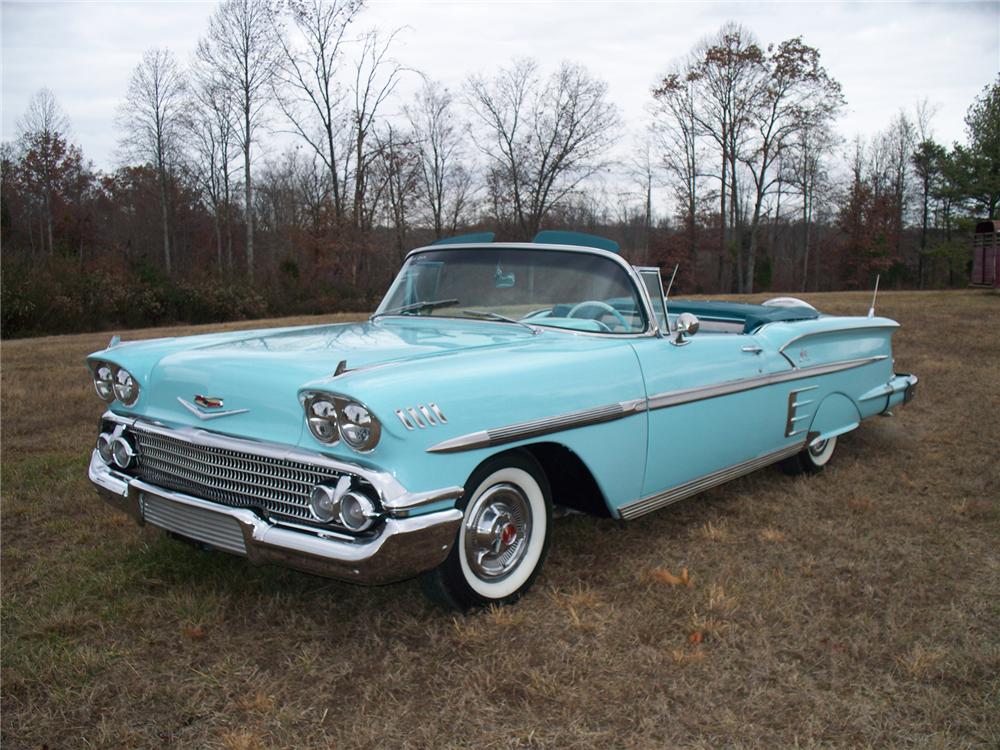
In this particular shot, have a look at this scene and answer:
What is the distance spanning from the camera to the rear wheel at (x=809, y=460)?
4738 mm

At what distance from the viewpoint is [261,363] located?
9.11 ft

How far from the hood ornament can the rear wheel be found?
3420 mm

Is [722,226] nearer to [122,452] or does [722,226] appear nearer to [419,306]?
[419,306]

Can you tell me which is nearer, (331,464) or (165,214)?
(331,464)

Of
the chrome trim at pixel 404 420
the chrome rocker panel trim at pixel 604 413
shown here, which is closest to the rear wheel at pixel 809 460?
the chrome rocker panel trim at pixel 604 413

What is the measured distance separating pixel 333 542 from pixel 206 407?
0.77 meters

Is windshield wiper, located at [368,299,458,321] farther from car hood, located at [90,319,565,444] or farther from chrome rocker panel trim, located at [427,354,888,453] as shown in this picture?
chrome rocker panel trim, located at [427,354,888,453]

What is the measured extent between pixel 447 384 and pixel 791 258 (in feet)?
158

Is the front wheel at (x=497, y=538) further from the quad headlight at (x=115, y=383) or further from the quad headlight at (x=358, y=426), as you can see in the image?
the quad headlight at (x=115, y=383)

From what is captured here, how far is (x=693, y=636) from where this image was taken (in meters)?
2.71

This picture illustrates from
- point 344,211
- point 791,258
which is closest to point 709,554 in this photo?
point 344,211

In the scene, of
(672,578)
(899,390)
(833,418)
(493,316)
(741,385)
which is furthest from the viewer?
(899,390)

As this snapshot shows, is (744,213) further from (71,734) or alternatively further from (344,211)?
(71,734)

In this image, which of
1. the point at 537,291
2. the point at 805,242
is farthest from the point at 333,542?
the point at 805,242
